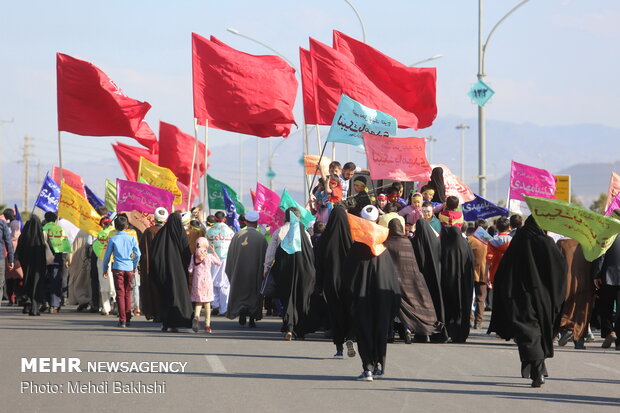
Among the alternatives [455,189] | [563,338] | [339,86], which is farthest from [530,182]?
[563,338]

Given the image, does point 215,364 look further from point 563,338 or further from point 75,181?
point 75,181

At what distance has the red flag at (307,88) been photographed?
2219cm

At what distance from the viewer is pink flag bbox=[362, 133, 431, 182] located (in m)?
18.5

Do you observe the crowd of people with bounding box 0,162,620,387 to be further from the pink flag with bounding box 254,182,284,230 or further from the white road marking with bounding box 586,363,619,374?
the pink flag with bounding box 254,182,284,230

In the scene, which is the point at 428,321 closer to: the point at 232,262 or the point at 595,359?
the point at 595,359

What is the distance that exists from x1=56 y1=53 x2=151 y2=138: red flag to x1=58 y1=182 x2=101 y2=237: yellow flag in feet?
10.6

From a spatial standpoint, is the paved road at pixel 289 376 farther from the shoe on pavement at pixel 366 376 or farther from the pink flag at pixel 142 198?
the pink flag at pixel 142 198

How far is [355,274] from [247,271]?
22.2 ft

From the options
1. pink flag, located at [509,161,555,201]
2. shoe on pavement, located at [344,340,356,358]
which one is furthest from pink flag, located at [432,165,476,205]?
shoe on pavement, located at [344,340,356,358]

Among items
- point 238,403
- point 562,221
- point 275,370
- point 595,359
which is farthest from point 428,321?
point 238,403

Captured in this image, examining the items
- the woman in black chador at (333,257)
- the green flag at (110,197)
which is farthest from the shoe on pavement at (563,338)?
the green flag at (110,197)

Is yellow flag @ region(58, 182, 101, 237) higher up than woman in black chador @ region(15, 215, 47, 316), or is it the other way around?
yellow flag @ region(58, 182, 101, 237)

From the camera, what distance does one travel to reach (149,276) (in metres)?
17.5

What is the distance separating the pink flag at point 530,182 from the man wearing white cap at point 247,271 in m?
6.79
